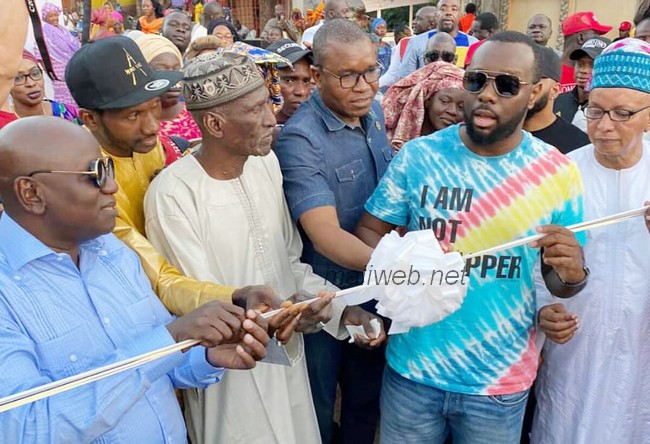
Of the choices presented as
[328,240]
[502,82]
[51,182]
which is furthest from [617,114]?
[51,182]

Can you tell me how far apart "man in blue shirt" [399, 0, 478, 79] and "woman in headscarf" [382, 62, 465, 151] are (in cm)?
323

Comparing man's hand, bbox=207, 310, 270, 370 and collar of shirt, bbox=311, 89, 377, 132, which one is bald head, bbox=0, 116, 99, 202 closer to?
man's hand, bbox=207, 310, 270, 370

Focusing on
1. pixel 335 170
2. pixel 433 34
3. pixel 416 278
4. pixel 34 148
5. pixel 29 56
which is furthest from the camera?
pixel 433 34

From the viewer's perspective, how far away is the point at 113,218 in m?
1.83

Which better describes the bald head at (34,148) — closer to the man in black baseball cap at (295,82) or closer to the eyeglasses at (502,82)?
the eyeglasses at (502,82)

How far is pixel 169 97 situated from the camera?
141 inches

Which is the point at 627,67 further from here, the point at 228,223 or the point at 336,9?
the point at 336,9

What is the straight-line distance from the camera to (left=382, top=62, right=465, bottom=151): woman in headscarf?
338 cm

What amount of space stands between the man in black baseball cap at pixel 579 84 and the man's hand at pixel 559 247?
2672 millimetres

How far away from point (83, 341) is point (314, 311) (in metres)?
0.77

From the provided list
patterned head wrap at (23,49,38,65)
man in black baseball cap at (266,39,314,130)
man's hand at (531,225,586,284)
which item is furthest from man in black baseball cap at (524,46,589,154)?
patterned head wrap at (23,49,38,65)

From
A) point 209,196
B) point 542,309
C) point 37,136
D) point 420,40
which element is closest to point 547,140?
point 542,309

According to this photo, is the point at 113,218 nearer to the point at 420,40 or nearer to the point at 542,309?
the point at 542,309

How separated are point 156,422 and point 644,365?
80.4 inches
